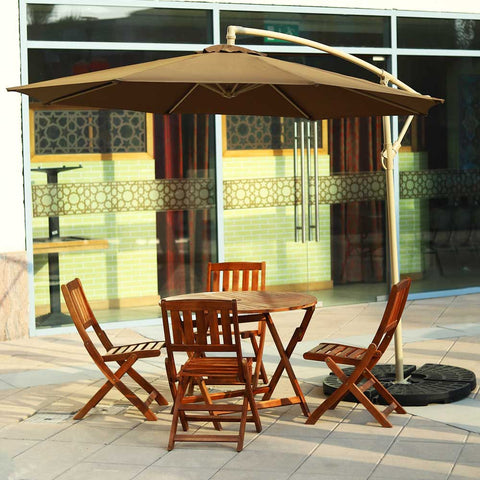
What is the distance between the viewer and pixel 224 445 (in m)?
6.03

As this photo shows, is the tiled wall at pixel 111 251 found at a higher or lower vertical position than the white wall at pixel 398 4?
lower

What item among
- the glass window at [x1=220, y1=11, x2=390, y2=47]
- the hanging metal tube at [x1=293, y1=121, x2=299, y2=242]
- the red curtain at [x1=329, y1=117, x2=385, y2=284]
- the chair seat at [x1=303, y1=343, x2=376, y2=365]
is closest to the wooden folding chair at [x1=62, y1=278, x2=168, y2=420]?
the chair seat at [x1=303, y1=343, x2=376, y2=365]

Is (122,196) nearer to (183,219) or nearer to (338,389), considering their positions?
(183,219)

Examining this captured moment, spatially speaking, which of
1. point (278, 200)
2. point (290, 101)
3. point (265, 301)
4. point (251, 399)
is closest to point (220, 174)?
point (278, 200)

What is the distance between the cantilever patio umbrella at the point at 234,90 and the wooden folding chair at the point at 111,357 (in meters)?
1.23

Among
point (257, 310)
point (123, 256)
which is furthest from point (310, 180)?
point (257, 310)

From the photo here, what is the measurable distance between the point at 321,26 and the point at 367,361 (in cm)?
562

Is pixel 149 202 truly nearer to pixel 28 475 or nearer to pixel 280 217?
pixel 280 217

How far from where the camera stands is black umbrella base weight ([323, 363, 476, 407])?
22.3 feet

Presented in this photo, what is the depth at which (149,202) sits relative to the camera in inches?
410

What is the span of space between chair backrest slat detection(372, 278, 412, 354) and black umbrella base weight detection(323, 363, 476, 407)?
0.52 metres

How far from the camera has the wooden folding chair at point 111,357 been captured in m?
6.61

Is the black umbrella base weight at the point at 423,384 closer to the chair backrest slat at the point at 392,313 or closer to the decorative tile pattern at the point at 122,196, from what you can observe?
the chair backrest slat at the point at 392,313

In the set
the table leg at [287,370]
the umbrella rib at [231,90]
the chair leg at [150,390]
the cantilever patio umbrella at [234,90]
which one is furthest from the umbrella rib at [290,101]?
the chair leg at [150,390]
